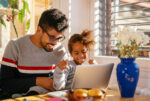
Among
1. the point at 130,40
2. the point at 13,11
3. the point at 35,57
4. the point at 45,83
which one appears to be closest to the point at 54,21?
the point at 35,57

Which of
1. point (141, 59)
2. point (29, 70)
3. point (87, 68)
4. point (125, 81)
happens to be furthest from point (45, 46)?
point (141, 59)

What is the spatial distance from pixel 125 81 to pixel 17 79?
2.53 ft

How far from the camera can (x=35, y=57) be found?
1.71 meters

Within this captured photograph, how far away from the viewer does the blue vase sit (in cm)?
134

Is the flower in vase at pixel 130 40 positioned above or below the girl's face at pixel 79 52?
above

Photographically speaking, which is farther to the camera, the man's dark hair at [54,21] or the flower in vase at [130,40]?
the man's dark hair at [54,21]

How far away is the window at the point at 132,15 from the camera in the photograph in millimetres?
1950

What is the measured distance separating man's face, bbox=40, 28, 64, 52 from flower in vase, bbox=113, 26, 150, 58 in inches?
16.4

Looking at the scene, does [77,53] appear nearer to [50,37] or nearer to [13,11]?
[50,37]

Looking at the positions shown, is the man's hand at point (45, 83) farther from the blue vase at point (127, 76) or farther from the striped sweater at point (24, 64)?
the blue vase at point (127, 76)

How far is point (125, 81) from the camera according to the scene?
1349 mm

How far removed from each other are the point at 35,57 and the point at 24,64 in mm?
97

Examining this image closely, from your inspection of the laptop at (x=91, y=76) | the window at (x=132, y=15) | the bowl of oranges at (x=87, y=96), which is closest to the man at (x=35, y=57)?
the laptop at (x=91, y=76)

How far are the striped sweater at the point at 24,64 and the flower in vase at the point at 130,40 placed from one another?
1.94 feet
